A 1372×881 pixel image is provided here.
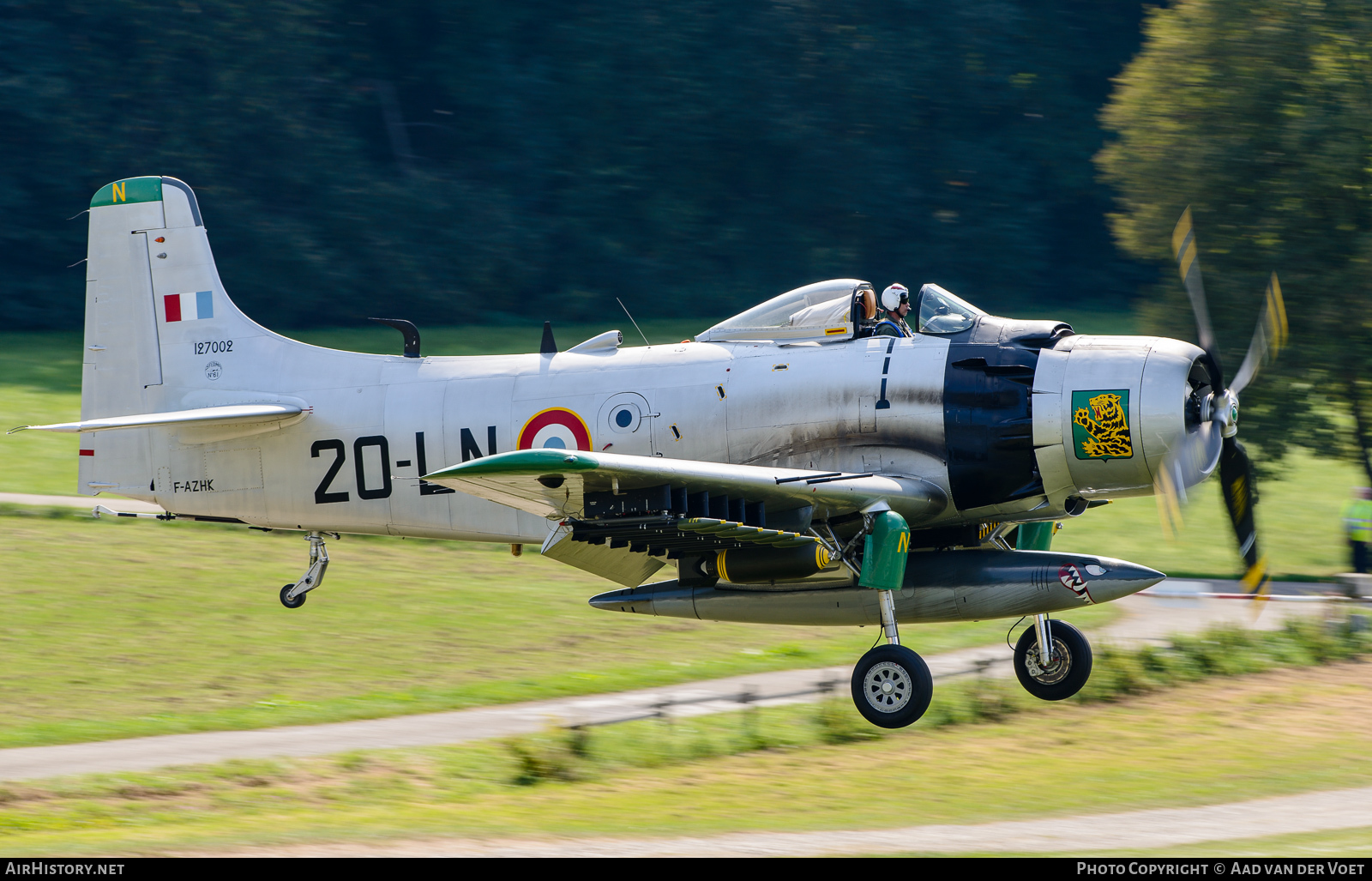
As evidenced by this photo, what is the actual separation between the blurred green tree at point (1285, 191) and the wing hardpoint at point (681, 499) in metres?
14.8

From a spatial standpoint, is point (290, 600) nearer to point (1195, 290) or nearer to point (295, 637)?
point (295, 637)

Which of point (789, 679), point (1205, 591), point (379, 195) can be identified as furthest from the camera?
point (379, 195)

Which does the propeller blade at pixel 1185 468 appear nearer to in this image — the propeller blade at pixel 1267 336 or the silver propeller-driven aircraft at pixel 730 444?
the silver propeller-driven aircraft at pixel 730 444

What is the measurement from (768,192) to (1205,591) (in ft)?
116

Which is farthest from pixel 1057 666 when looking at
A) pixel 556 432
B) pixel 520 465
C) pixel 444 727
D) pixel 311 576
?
pixel 311 576

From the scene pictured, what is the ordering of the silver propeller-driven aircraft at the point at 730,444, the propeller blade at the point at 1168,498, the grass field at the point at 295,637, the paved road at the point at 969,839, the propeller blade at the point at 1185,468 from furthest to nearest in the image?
the grass field at the point at 295,637 → the silver propeller-driven aircraft at the point at 730,444 → the propeller blade at the point at 1185,468 → the propeller blade at the point at 1168,498 → the paved road at the point at 969,839

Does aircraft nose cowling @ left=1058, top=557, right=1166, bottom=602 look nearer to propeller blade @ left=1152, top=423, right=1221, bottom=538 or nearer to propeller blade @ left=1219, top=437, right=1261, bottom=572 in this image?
propeller blade @ left=1152, top=423, right=1221, bottom=538

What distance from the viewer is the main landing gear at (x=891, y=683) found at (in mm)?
13227

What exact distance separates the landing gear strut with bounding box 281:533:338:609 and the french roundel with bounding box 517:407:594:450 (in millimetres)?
2854

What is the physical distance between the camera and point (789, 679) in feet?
57.6

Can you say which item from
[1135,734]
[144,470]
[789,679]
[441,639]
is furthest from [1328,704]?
[144,470]

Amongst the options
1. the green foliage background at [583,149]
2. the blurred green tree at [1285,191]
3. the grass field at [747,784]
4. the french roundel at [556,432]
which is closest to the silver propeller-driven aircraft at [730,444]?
the french roundel at [556,432]

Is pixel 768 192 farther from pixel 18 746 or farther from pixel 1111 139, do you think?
pixel 18 746
